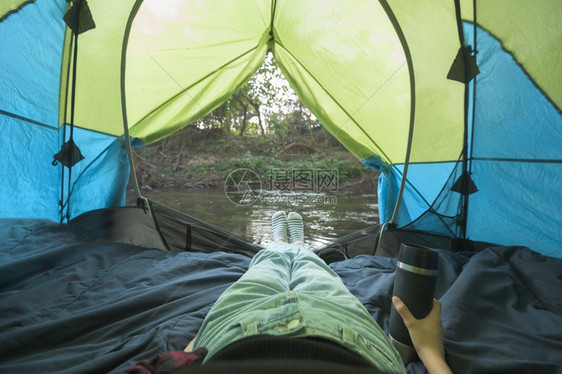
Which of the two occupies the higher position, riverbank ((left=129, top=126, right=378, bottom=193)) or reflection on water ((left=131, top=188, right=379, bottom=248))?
riverbank ((left=129, top=126, right=378, bottom=193))

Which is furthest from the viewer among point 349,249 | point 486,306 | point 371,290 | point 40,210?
point 349,249

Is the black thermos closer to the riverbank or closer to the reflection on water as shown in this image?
the reflection on water

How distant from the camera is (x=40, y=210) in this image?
3.92ft

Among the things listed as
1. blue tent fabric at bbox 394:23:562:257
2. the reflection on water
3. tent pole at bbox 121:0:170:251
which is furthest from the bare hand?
the reflection on water

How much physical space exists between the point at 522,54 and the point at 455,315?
2.89 feet

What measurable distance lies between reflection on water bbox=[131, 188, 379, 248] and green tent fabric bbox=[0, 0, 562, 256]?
638mm

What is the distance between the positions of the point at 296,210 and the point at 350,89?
1.57 meters

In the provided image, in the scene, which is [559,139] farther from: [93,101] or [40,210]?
[40,210]

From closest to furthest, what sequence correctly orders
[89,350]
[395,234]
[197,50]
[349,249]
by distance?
[89,350], [395,234], [349,249], [197,50]

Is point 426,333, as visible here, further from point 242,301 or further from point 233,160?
point 233,160

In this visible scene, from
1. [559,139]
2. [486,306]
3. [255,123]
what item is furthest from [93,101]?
[255,123]

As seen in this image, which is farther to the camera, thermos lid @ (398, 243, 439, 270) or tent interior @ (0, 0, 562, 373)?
tent interior @ (0, 0, 562, 373)

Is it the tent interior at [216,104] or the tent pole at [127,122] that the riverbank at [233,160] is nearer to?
the tent interior at [216,104]

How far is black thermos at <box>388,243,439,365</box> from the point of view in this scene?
51 centimetres
